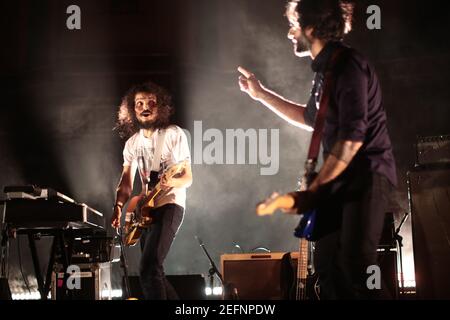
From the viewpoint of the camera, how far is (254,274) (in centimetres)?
634

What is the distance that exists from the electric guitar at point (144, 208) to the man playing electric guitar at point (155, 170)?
13 millimetres

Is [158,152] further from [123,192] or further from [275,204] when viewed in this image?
[275,204]

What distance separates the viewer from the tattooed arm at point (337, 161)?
2.79 meters

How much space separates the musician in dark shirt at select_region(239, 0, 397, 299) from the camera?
2.78 metres

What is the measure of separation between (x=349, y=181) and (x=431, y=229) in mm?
2998

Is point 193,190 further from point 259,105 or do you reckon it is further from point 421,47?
point 421,47

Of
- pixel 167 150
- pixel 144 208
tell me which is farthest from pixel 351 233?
pixel 167 150

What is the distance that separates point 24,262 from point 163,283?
5486 millimetres

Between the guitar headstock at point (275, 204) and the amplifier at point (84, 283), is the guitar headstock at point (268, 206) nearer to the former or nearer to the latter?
the guitar headstock at point (275, 204)

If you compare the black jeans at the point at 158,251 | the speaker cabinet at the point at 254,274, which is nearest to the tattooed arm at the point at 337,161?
the black jeans at the point at 158,251

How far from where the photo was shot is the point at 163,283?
5078mm
